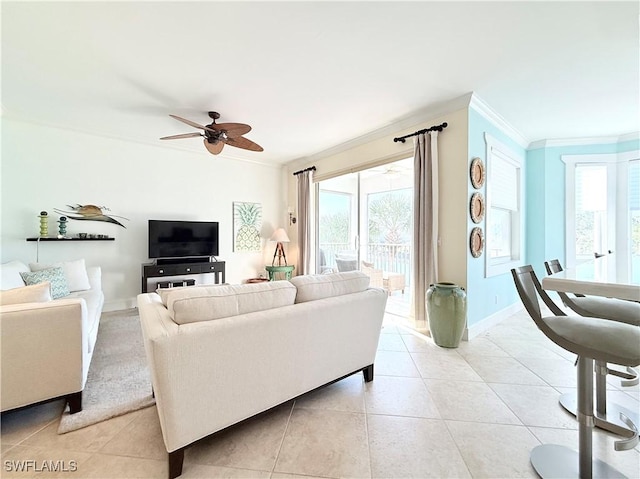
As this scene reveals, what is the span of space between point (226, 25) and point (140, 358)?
9.31ft

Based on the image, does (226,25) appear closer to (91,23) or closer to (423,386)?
(91,23)

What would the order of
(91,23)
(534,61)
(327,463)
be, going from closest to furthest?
(327,463) → (91,23) → (534,61)

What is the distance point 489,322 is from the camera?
3291 mm

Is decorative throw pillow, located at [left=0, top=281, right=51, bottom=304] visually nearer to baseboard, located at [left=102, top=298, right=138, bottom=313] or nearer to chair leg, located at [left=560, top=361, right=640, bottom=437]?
baseboard, located at [left=102, top=298, right=138, bottom=313]

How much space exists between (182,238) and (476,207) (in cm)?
422

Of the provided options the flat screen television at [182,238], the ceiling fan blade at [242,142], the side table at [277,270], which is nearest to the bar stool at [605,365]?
the ceiling fan blade at [242,142]

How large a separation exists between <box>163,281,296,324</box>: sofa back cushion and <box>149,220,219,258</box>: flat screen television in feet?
10.3

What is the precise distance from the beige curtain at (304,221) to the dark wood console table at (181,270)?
1.46 meters

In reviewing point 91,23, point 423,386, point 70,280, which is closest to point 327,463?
point 423,386

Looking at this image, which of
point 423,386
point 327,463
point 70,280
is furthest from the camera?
point 70,280

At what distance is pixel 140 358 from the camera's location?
8.05 ft

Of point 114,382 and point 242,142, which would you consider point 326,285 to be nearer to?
point 114,382

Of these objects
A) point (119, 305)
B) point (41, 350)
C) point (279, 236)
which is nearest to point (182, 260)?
point (119, 305)

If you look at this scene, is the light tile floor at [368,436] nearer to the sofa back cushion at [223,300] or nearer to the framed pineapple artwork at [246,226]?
the sofa back cushion at [223,300]
